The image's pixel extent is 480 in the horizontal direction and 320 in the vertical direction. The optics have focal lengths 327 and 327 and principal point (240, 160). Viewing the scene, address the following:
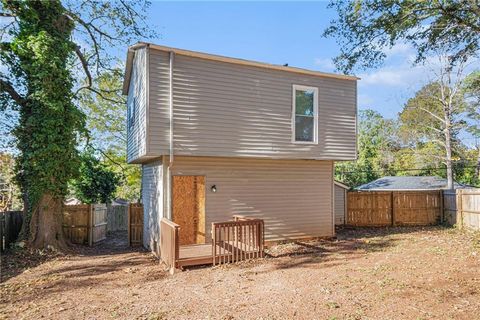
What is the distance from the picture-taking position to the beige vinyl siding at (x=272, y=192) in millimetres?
9508

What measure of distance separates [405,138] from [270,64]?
88.5 ft

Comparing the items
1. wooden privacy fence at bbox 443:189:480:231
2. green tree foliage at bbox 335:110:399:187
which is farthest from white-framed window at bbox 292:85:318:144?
green tree foliage at bbox 335:110:399:187

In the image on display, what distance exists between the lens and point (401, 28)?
8.30 meters

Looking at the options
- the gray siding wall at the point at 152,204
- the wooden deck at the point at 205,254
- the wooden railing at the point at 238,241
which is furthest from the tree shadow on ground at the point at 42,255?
the wooden railing at the point at 238,241

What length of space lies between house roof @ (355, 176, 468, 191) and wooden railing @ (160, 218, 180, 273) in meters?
17.5

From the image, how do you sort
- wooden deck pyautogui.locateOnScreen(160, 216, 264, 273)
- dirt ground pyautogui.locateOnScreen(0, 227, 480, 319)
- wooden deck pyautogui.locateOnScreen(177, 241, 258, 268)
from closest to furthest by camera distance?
dirt ground pyautogui.locateOnScreen(0, 227, 480, 319) < wooden deck pyautogui.locateOnScreen(160, 216, 264, 273) < wooden deck pyautogui.locateOnScreen(177, 241, 258, 268)

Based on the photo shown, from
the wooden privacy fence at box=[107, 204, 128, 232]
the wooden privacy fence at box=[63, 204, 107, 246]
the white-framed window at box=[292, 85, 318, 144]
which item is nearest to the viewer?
the white-framed window at box=[292, 85, 318, 144]

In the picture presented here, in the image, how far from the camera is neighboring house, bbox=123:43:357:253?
8.52 m

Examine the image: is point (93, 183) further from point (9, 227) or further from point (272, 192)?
point (272, 192)

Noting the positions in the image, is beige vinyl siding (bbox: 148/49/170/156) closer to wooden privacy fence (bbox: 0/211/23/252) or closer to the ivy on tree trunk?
the ivy on tree trunk

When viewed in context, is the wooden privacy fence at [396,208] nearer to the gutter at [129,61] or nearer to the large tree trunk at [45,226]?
the gutter at [129,61]

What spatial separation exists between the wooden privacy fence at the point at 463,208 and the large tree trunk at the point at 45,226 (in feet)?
46.9

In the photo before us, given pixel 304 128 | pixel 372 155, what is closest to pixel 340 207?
pixel 304 128

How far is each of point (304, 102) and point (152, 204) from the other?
578 centimetres
